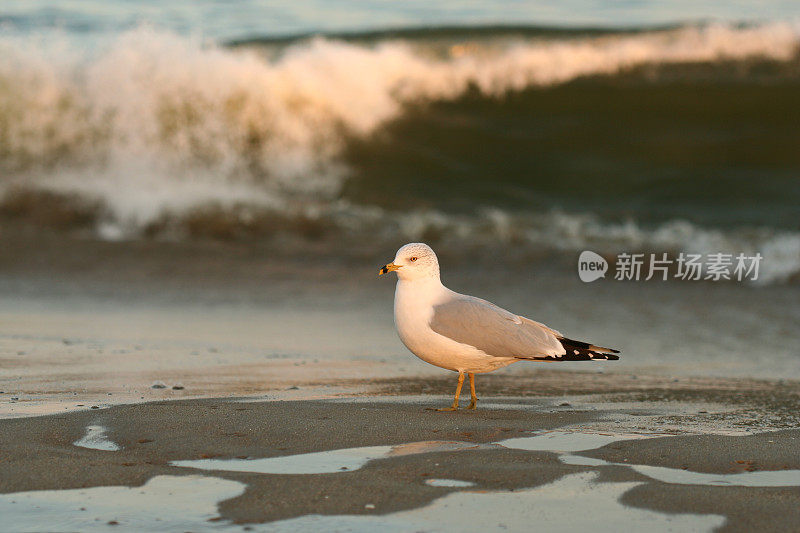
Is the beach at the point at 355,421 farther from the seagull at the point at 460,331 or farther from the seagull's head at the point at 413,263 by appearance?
the seagull's head at the point at 413,263

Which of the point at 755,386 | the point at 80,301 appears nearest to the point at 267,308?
the point at 80,301

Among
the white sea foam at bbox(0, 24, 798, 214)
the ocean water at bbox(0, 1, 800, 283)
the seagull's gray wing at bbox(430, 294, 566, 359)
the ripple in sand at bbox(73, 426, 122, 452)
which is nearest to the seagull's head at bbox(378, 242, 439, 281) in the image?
the seagull's gray wing at bbox(430, 294, 566, 359)

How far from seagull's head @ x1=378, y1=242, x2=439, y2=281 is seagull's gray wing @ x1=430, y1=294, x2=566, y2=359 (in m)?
0.17

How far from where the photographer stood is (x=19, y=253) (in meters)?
10.2

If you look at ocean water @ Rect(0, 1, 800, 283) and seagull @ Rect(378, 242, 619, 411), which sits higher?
ocean water @ Rect(0, 1, 800, 283)

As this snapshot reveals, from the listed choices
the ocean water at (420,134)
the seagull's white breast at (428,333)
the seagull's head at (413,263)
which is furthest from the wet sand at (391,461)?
the ocean water at (420,134)

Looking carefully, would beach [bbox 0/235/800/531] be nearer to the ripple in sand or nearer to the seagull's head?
the ripple in sand

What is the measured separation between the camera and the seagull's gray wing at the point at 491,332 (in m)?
4.87

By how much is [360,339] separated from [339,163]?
634 cm

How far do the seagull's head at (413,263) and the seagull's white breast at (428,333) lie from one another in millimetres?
30

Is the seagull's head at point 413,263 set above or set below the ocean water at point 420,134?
below

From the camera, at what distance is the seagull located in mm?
4883

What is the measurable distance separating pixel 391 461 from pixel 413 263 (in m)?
1.36

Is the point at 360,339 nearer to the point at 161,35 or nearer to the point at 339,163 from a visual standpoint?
the point at 339,163
